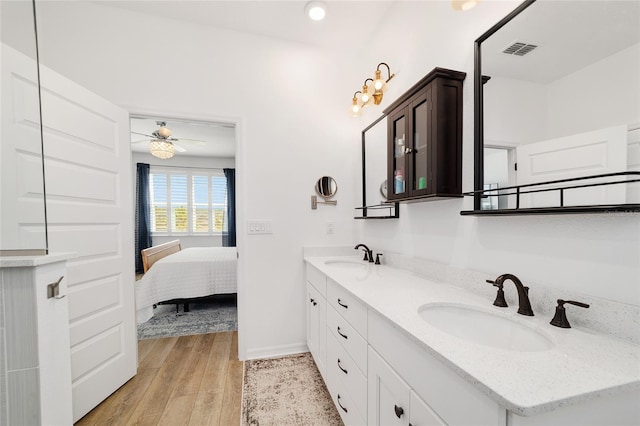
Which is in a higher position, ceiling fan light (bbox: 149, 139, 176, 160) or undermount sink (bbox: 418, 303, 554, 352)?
ceiling fan light (bbox: 149, 139, 176, 160)

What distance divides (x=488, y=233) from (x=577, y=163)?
1.38 feet

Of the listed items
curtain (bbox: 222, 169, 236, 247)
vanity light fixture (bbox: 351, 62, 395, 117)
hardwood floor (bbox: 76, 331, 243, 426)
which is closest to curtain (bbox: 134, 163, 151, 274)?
curtain (bbox: 222, 169, 236, 247)

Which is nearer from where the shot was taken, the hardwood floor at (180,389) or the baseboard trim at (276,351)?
the hardwood floor at (180,389)

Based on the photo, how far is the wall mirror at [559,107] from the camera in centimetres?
72

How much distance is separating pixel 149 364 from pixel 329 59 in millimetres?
3093

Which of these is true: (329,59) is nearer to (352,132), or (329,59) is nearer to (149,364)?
→ (352,132)

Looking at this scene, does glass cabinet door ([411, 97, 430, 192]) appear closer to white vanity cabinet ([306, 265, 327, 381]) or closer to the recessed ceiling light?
white vanity cabinet ([306, 265, 327, 381])

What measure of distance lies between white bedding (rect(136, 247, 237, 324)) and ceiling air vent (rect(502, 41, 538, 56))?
10.4ft

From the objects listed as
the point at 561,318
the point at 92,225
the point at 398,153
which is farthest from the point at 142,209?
the point at 561,318

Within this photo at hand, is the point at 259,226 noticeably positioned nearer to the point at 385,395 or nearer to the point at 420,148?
the point at 420,148

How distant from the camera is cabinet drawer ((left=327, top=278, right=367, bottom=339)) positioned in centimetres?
112

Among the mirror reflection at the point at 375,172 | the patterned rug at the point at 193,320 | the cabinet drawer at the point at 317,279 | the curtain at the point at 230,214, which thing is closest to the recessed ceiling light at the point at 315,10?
the mirror reflection at the point at 375,172

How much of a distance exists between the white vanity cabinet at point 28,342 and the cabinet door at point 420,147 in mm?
1711

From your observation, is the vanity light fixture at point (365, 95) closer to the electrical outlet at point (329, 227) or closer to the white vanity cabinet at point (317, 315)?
the electrical outlet at point (329, 227)
